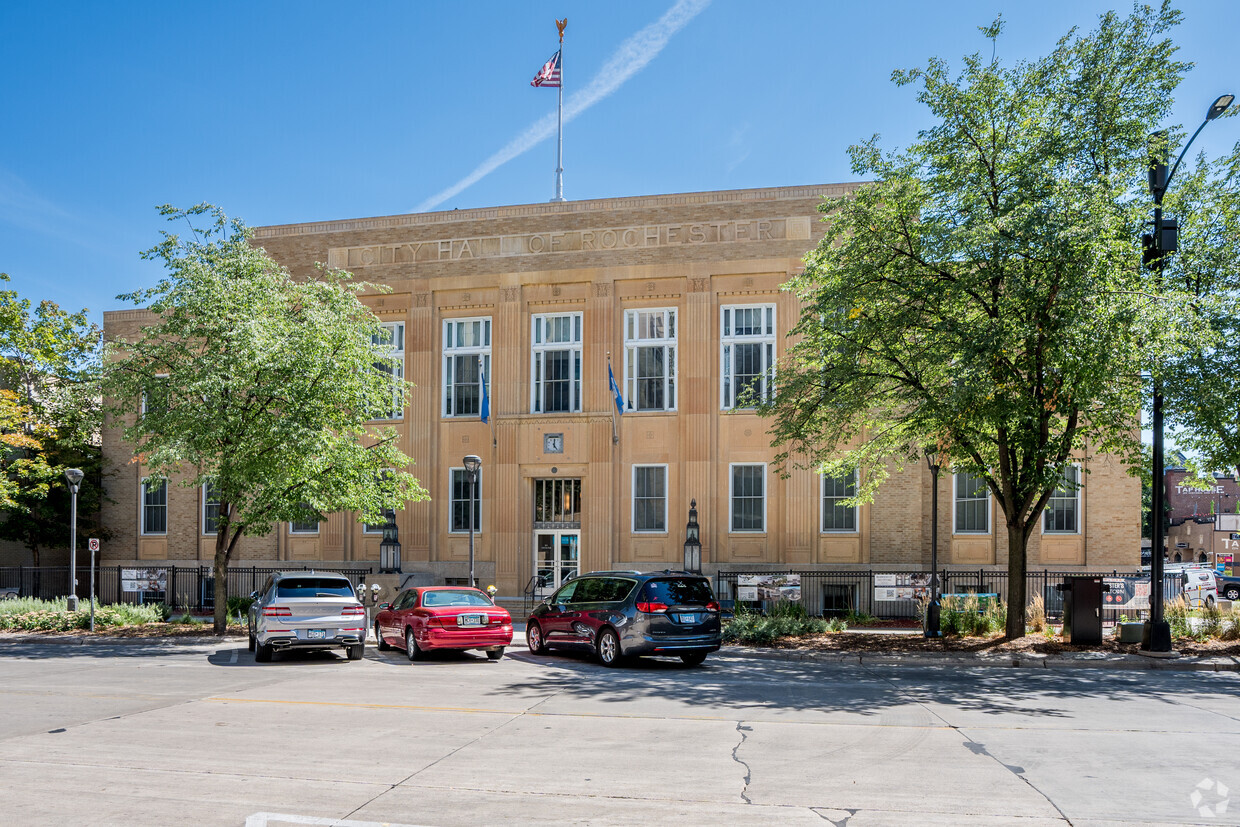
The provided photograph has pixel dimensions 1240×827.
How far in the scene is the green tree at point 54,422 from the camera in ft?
110

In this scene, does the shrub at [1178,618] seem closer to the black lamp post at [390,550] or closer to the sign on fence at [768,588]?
the sign on fence at [768,588]

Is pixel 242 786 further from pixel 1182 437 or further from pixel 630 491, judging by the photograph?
pixel 630 491

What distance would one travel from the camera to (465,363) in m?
31.6

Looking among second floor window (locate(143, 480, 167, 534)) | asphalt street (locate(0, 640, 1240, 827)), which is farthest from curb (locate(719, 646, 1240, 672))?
second floor window (locate(143, 480, 167, 534))

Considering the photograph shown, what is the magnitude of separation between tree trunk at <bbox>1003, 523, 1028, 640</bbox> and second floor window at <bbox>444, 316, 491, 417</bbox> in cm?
1751

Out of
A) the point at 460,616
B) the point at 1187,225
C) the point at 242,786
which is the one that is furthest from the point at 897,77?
the point at 242,786

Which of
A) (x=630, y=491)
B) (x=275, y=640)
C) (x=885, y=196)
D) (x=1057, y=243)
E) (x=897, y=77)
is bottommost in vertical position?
(x=275, y=640)

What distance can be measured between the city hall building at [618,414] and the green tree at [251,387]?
640 cm

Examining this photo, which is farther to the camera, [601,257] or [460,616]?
[601,257]

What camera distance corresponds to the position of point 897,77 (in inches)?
716

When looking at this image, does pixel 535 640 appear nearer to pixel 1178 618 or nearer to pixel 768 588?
pixel 768 588

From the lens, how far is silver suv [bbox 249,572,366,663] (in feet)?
56.4

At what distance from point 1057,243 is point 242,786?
14.6 m

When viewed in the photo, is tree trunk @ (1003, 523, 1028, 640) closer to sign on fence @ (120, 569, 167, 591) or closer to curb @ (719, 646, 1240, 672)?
curb @ (719, 646, 1240, 672)
